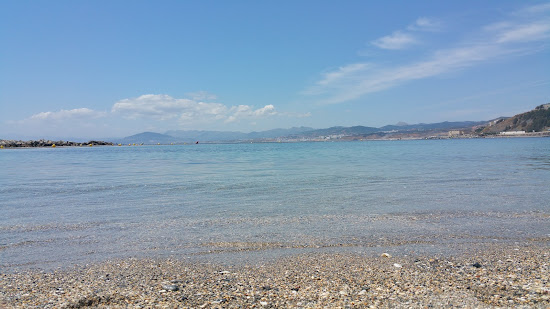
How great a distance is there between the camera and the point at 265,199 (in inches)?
598

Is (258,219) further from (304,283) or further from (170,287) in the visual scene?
(170,287)

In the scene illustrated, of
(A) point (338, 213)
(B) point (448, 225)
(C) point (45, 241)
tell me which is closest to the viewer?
(C) point (45, 241)

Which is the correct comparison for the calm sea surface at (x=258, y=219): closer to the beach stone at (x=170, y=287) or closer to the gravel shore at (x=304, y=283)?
the gravel shore at (x=304, y=283)

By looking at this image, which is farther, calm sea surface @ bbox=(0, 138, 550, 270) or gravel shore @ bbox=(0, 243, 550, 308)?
calm sea surface @ bbox=(0, 138, 550, 270)

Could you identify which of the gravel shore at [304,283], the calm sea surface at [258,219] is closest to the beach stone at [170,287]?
the gravel shore at [304,283]

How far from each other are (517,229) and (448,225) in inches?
68.2

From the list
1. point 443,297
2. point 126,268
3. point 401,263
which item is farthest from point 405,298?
point 126,268

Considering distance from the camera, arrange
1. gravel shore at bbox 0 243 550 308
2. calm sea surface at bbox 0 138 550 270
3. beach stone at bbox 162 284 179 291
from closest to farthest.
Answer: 1. gravel shore at bbox 0 243 550 308
2. beach stone at bbox 162 284 179 291
3. calm sea surface at bbox 0 138 550 270

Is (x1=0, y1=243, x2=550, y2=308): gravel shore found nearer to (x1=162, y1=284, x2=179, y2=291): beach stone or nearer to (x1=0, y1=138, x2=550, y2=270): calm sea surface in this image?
(x1=162, y1=284, x2=179, y2=291): beach stone

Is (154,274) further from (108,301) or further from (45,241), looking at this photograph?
(45,241)

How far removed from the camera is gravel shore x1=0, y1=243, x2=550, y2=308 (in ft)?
18.2

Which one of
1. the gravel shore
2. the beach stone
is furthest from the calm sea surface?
the beach stone

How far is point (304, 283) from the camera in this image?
6.34 meters

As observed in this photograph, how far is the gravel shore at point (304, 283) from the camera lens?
555 centimetres
